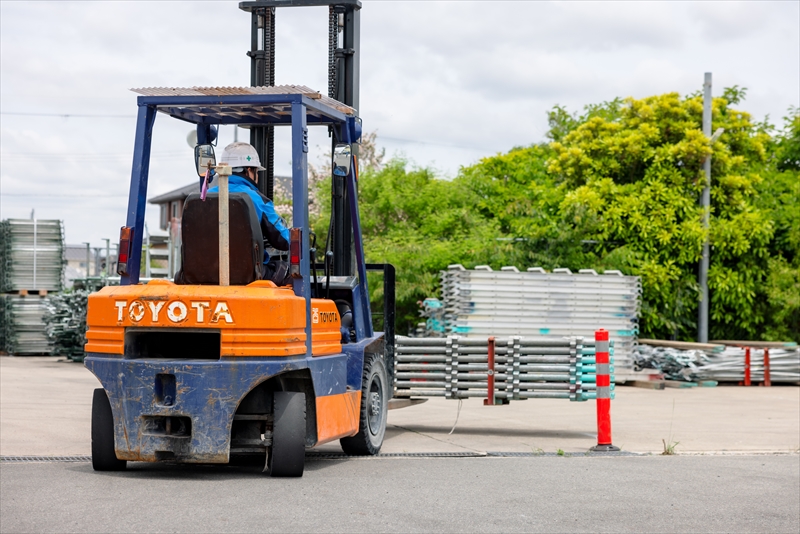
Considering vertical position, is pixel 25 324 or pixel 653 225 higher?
pixel 653 225

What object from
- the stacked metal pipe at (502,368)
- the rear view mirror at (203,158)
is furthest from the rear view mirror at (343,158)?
the stacked metal pipe at (502,368)

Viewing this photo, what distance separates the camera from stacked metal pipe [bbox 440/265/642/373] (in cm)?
2033

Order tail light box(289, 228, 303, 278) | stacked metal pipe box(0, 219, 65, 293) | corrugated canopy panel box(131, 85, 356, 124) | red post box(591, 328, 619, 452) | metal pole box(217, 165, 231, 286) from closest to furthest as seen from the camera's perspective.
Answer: metal pole box(217, 165, 231, 286)
tail light box(289, 228, 303, 278)
corrugated canopy panel box(131, 85, 356, 124)
red post box(591, 328, 619, 452)
stacked metal pipe box(0, 219, 65, 293)

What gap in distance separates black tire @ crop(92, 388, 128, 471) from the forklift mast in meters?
2.99

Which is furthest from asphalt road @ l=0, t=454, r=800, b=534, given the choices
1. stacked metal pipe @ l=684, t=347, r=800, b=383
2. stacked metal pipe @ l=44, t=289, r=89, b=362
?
stacked metal pipe @ l=44, t=289, r=89, b=362

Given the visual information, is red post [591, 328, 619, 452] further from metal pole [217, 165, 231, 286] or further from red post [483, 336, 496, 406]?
metal pole [217, 165, 231, 286]

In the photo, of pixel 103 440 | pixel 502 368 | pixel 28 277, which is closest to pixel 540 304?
pixel 502 368

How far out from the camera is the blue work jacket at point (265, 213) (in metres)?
7.96

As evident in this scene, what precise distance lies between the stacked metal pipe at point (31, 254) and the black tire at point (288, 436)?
2106 cm

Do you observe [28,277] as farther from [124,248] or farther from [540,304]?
[124,248]

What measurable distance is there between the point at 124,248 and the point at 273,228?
1.15m

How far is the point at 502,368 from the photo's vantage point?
12.0m

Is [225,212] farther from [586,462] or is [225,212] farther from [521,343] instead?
[521,343]

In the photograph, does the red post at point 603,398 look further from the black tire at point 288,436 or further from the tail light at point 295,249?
the tail light at point 295,249
